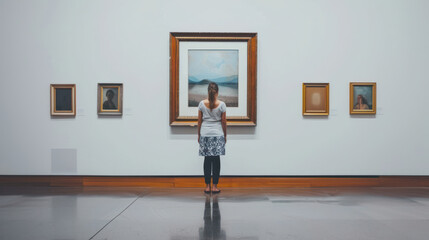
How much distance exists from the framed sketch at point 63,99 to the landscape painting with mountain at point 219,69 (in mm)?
2039

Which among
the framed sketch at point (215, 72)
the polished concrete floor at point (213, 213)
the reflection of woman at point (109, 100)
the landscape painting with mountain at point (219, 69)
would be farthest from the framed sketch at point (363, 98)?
the reflection of woman at point (109, 100)

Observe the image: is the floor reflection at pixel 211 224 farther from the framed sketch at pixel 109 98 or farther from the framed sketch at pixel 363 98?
the framed sketch at pixel 363 98

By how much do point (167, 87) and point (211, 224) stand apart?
2861 millimetres

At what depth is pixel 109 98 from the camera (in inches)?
207

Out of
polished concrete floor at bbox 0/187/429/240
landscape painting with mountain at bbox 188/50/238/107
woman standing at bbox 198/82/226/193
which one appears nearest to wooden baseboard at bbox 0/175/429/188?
polished concrete floor at bbox 0/187/429/240

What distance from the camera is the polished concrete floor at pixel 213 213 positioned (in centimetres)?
279

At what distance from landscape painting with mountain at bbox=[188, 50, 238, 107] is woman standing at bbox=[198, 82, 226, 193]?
2.18 ft

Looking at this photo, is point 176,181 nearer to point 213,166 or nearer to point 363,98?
point 213,166

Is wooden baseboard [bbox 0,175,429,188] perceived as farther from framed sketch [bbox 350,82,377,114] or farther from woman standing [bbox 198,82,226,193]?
framed sketch [bbox 350,82,377,114]

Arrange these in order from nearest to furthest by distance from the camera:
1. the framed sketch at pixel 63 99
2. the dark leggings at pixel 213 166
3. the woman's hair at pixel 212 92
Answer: the woman's hair at pixel 212 92 < the dark leggings at pixel 213 166 < the framed sketch at pixel 63 99

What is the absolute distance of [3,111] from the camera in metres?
5.30

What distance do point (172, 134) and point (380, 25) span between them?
13.4 ft

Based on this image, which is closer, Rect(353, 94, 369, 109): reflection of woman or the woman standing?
the woman standing

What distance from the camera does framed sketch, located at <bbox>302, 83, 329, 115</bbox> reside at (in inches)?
208
